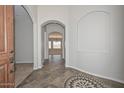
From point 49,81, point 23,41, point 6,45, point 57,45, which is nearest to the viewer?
point 6,45

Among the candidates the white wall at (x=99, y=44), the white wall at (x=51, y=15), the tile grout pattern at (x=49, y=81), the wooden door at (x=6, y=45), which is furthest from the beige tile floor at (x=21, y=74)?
the wooden door at (x=6, y=45)

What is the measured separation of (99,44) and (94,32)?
54 centimetres

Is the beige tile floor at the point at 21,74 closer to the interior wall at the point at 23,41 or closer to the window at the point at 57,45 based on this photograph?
the interior wall at the point at 23,41

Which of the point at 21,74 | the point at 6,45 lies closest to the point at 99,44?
the point at 21,74

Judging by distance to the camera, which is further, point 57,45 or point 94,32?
point 57,45

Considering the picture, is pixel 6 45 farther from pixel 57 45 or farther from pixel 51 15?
pixel 57 45

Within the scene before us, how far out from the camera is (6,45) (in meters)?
2.05

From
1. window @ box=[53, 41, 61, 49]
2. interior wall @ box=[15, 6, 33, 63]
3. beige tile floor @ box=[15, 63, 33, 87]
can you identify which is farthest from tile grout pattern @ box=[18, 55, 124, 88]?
window @ box=[53, 41, 61, 49]

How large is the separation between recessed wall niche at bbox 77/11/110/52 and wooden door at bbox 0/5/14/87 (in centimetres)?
381

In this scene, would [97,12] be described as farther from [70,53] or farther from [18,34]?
[18,34]

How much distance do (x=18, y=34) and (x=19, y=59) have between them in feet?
5.03

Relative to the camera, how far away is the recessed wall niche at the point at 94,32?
208 inches

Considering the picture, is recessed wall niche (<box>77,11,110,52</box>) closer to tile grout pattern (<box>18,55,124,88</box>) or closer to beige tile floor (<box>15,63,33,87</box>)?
tile grout pattern (<box>18,55,124,88</box>)

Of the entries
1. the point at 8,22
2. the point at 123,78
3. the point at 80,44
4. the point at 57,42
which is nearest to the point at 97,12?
the point at 80,44
